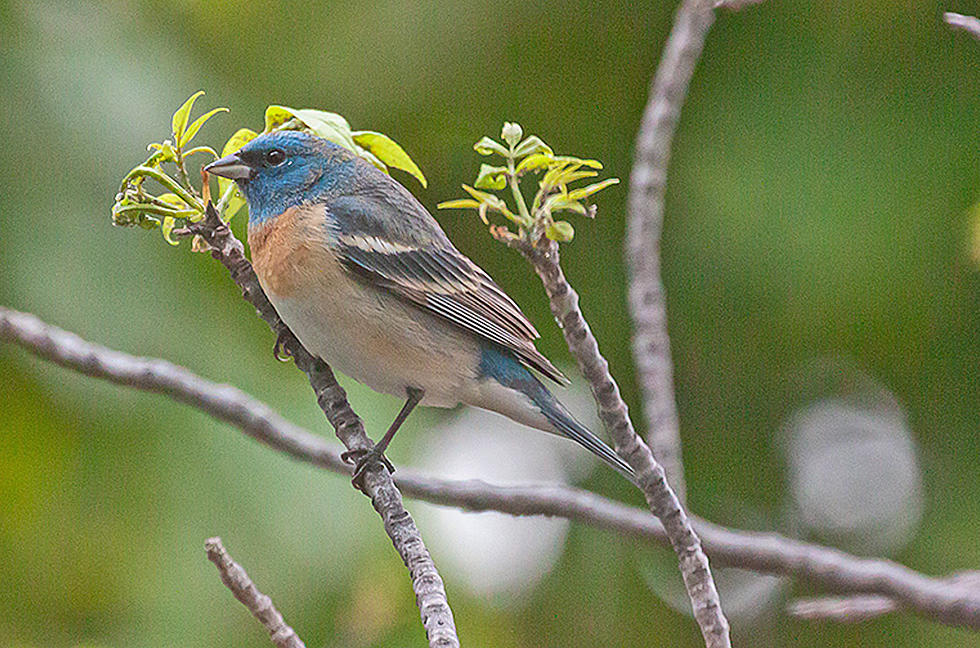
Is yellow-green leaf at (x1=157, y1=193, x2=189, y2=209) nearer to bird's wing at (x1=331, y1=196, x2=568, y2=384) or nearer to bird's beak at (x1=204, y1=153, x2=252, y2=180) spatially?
bird's beak at (x1=204, y1=153, x2=252, y2=180)

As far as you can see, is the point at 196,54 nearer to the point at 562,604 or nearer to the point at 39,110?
the point at 39,110

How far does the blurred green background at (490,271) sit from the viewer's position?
4.45 meters

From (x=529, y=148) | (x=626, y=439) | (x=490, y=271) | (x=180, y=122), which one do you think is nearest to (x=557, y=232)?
(x=529, y=148)

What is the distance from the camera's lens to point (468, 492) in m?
3.36

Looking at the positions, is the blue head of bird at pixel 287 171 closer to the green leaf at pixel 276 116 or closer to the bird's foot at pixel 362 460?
the green leaf at pixel 276 116

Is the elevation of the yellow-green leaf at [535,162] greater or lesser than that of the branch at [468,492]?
greater

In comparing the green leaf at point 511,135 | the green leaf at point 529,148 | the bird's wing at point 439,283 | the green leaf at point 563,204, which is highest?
the green leaf at point 511,135

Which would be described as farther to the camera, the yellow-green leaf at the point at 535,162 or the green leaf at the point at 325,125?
the green leaf at the point at 325,125

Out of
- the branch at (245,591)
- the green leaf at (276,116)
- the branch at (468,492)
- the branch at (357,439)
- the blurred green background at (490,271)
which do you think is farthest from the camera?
the blurred green background at (490,271)

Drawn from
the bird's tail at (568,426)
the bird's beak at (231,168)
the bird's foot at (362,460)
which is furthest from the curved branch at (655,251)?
the bird's beak at (231,168)

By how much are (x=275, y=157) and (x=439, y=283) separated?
672mm

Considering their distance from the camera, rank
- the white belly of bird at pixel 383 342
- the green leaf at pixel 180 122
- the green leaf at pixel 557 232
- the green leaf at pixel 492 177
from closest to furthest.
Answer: the green leaf at pixel 557 232
the green leaf at pixel 492 177
the green leaf at pixel 180 122
the white belly of bird at pixel 383 342

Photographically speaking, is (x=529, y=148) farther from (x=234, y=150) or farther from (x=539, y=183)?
(x=234, y=150)

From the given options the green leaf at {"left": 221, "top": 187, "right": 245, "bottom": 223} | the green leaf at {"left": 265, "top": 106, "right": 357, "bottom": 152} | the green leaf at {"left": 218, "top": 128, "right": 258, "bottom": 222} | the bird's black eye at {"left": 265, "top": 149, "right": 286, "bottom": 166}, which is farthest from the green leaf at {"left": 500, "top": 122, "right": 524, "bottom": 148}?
the bird's black eye at {"left": 265, "top": 149, "right": 286, "bottom": 166}
